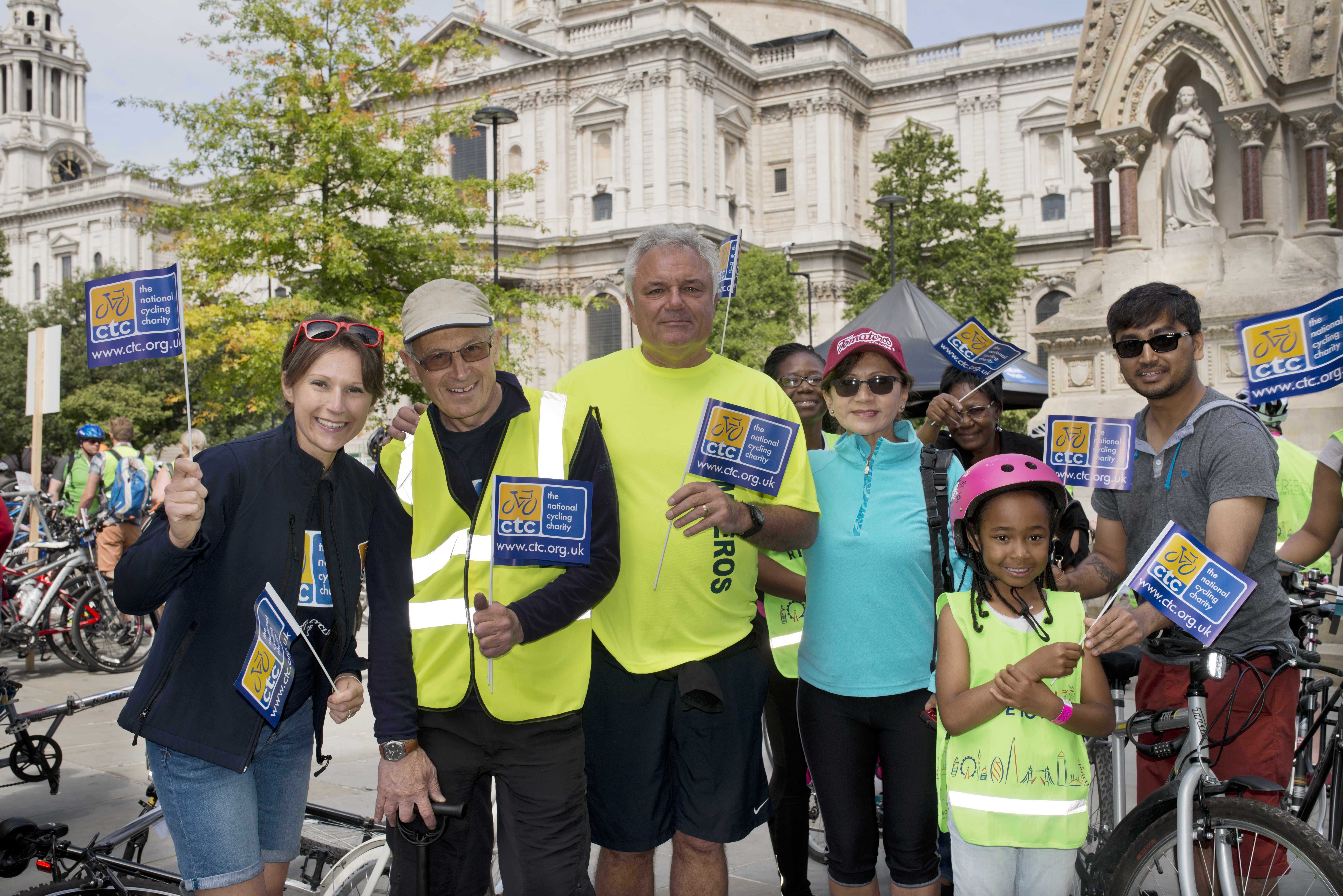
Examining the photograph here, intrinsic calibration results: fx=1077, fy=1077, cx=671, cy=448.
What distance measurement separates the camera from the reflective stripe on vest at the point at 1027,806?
2955 mm

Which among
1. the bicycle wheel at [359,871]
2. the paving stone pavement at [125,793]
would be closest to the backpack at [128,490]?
the paving stone pavement at [125,793]

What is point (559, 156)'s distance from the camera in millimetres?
51031

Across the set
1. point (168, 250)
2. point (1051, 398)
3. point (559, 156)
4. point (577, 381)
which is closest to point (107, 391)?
point (559, 156)

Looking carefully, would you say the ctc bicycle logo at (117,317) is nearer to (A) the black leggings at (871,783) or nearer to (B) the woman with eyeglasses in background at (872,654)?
(B) the woman with eyeglasses in background at (872,654)

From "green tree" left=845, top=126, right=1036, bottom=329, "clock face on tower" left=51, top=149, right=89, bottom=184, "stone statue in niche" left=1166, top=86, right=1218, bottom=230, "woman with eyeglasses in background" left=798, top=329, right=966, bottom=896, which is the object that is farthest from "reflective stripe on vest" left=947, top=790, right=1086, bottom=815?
"clock face on tower" left=51, top=149, right=89, bottom=184

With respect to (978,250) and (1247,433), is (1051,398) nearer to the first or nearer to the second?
(1247,433)

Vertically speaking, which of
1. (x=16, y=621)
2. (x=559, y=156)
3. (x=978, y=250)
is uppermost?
(x=559, y=156)

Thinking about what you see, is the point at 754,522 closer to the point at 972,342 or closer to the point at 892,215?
the point at 972,342

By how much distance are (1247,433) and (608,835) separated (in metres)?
2.38

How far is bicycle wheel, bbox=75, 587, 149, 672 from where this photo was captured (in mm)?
9695

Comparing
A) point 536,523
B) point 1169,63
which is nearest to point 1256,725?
point 536,523

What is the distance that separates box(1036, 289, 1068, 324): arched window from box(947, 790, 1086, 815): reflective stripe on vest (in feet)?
175

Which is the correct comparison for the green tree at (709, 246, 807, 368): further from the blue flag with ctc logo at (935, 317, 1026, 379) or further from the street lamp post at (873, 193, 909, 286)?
the blue flag with ctc logo at (935, 317, 1026, 379)

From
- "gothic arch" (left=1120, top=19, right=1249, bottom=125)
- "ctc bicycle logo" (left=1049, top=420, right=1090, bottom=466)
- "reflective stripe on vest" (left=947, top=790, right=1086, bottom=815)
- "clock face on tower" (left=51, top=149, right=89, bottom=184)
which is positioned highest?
"clock face on tower" (left=51, top=149, right=89, bottom=184)
